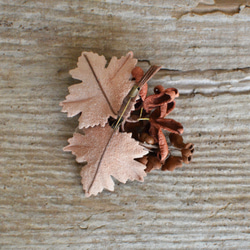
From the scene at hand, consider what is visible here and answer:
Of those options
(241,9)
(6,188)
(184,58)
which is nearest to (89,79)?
Result: (184,58)

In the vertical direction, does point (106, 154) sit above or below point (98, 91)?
below

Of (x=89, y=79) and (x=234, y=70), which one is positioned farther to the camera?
(x=234, y=70)

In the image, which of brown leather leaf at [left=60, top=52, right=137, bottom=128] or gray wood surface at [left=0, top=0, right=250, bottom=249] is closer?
Result: brown leather leaf at [left=60, top=52, right=137, bottom=128]

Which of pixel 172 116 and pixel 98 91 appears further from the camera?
pixel 172 116

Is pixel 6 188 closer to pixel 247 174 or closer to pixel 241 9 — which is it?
pixel 247 174

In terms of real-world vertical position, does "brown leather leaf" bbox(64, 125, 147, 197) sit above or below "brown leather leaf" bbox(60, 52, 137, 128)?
below
